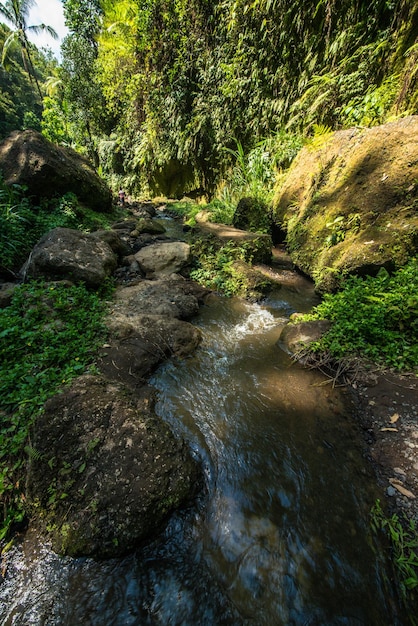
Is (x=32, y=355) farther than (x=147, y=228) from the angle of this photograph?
No

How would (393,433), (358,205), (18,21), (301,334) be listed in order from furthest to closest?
(18,21), (358,205), (301,334), (393,433)

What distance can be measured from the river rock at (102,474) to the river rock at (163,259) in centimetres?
332

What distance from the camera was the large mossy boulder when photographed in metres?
5.84

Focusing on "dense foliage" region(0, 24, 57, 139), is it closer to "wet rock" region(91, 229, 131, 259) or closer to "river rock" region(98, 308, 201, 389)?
"wet rock" region(91, 229, 131, 259)

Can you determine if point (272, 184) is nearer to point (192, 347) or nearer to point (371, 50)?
point (371, 50)

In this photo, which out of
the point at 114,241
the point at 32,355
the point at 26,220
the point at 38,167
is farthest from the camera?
the point at 38,167

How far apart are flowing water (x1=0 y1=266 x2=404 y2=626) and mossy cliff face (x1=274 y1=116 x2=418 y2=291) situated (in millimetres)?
2238

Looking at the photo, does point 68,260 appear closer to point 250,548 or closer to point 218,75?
point 250,548

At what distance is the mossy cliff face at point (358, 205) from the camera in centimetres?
380

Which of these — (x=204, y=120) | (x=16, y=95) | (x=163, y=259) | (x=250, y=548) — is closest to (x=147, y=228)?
(x=163, y=259)

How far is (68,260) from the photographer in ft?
12.8

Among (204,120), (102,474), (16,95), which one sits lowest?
(102,474)

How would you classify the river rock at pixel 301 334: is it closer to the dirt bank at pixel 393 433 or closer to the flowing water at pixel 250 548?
the flowing water at pixel 250 548

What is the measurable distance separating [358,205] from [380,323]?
2.42 meters
